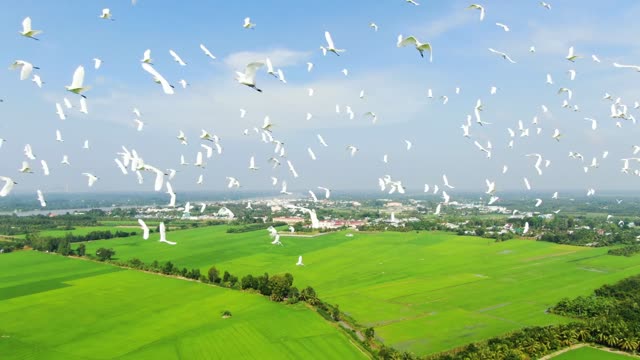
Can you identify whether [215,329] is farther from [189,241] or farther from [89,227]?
[89,227]

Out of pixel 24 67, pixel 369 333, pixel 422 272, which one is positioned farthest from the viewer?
pixel 422 272

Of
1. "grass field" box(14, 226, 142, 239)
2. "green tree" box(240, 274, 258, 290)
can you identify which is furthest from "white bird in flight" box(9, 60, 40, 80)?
"grass field" box(14, 226, 142, 239)

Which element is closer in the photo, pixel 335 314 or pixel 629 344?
pixel 629 344

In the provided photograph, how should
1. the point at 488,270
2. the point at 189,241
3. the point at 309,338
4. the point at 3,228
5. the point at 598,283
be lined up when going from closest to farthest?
1. the point at 309,338
2. the point at 598,283
3. the point at 488,270
4. the point at 189,241
5. the point at 3,228

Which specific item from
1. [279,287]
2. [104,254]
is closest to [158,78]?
[279,287]

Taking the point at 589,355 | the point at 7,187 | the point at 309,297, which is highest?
A: the point at 7,187

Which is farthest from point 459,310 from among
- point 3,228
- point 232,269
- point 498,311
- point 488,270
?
point 3,228

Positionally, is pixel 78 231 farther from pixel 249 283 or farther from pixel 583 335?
pixel 583 335

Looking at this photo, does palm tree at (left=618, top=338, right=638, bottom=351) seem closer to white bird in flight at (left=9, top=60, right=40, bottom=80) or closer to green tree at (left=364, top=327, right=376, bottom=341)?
green tree at (left=364, top=327, right=376, bottom=341)
